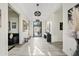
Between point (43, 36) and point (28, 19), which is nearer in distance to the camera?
point (43, 36)

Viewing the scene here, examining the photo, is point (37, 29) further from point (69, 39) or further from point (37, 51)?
point (69, 39)

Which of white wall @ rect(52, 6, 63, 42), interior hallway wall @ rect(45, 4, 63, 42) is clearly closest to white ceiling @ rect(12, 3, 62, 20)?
interior hallway wall @ rect(45, 4, 63, 42)

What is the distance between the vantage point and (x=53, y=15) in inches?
359

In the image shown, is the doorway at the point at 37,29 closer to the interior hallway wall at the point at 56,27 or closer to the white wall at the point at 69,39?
the interior hallway wall at the point at 56,27

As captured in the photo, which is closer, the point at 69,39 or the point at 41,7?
the point at 69,39

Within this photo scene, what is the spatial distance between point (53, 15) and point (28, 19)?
2.98 metres

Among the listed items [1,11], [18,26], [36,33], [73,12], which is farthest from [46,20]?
[1,11]

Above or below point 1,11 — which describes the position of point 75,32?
below

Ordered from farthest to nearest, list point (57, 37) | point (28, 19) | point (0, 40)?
1. point (28, 19)
2. point (57, 37)
3. point (0, 40)

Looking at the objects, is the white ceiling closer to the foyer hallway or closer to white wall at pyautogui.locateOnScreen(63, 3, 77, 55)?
white wall at pyautogui.locateOnScreen(63, 3, 77, 55)

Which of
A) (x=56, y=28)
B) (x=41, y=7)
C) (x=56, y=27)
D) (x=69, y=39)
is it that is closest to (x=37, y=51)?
(x=69, y=39)

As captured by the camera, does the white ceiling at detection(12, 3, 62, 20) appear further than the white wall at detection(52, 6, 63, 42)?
No

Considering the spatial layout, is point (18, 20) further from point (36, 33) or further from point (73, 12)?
point (73, 12)

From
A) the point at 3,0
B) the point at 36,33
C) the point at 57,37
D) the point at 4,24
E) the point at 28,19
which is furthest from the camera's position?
the point at 28,19
